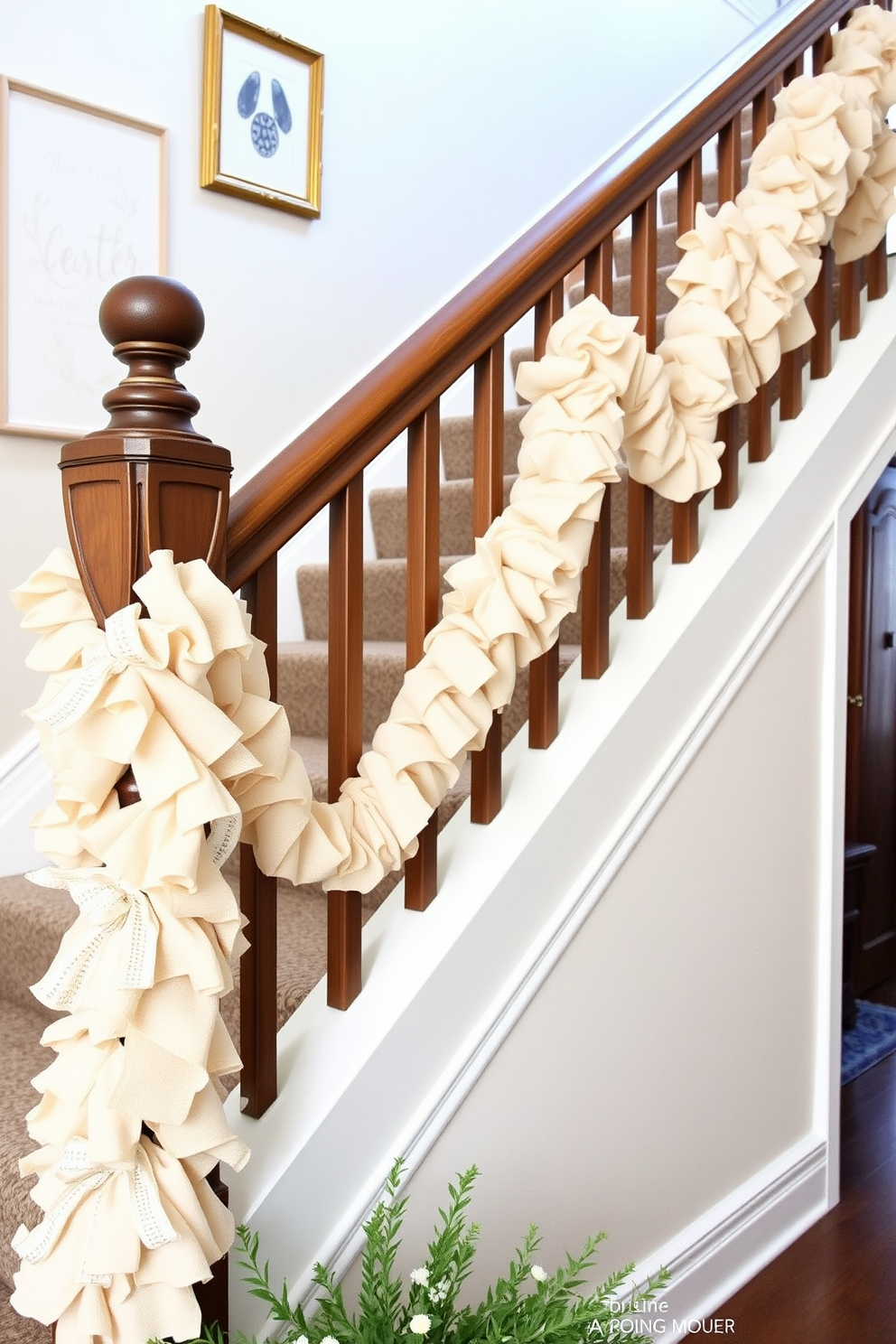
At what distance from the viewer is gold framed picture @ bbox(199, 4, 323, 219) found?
2268 millimetres

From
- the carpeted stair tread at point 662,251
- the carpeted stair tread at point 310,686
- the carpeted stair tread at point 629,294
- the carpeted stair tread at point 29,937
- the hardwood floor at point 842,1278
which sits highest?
the carpeted stair tread at point 662,251

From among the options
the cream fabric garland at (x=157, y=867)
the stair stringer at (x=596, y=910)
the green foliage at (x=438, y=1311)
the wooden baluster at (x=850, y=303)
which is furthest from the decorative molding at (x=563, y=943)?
the wooden baluster at (x=850, y=303)

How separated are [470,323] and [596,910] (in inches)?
31.6

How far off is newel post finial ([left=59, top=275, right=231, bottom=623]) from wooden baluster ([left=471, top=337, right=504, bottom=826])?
448 millimetres

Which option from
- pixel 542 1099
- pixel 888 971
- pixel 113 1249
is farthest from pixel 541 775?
pixel 888 971

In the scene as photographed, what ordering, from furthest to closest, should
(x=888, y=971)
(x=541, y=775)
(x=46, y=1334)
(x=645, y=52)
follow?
(x=888, y=971)
(x=645, y=52)
(x=541, y=775)
(x=46, y=1334)

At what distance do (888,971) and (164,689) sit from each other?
3493 mm

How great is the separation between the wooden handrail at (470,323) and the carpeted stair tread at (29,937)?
0.83 m

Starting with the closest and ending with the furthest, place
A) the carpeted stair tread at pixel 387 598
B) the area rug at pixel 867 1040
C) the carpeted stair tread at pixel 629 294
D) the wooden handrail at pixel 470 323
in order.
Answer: the wooden handrail at pixel 470 323 < the carpeted stair tread at pixel 387 598 < the carpeted stair tread at pixel 629 294 < the area rug at pixel 867 1040

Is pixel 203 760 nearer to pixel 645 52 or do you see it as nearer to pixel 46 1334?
pixel 46 1334

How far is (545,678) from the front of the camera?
4.83 feet

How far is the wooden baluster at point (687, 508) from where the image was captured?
5.52 feet

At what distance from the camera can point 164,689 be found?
926 mm

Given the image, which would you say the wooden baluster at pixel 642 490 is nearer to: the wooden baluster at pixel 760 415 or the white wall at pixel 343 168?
the wooden baluster at pixel 760 415
